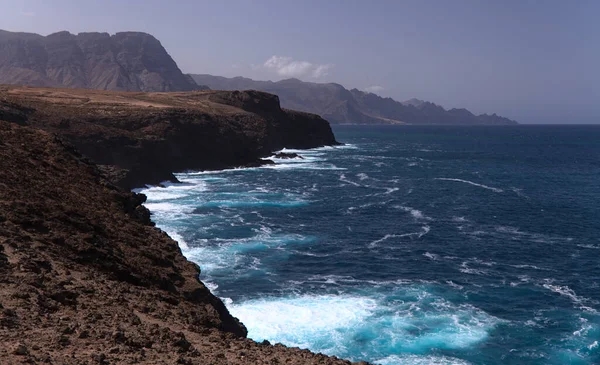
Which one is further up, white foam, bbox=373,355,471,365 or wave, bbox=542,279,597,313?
wave, bbox=542,279,597,313

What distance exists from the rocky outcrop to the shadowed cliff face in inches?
1609


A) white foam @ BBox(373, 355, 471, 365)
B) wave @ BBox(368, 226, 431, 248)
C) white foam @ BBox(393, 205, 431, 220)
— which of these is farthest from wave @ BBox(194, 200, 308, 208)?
white foam @ BBox(373, 355, 471, 365)

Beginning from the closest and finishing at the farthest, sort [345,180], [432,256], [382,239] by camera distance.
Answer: [432,256] → [382,239] → [345,180]

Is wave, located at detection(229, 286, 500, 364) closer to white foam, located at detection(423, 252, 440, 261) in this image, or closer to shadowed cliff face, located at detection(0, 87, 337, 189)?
white foam, located at detection(423, 252, 440, 261)

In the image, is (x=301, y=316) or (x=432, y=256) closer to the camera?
(x=301, y=316)

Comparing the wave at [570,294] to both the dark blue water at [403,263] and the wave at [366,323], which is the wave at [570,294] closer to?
the dark blue water at [403,263]

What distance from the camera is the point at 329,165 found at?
139 metres

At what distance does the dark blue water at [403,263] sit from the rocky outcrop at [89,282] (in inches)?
430

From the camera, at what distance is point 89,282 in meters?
22.4

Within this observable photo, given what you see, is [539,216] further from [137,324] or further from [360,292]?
[137,324]

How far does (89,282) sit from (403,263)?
36640 mm

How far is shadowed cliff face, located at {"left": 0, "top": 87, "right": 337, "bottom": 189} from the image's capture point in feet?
299

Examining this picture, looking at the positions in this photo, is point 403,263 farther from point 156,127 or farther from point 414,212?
point 156,127

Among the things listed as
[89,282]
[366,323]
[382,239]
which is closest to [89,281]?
[89,282]
